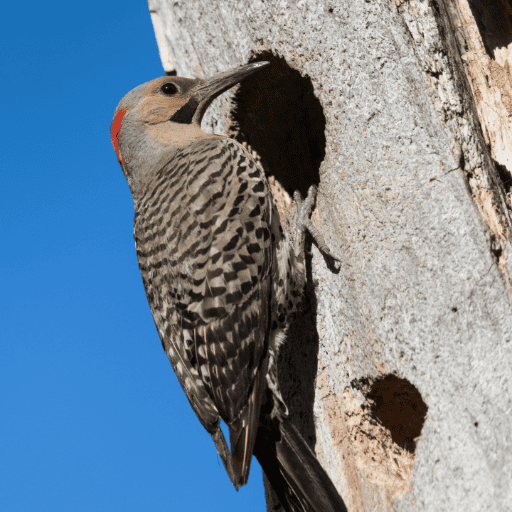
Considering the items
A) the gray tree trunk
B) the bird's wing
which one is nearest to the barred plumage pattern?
the bird's wing

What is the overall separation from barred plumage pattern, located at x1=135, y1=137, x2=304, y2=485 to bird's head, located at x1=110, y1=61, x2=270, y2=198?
0.34 metres

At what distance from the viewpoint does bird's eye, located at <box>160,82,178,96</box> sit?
2.86 metres

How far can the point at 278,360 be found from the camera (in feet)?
8.99

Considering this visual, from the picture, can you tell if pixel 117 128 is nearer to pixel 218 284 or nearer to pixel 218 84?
pixel 218 84

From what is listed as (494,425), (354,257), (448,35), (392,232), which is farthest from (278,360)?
(448,35)

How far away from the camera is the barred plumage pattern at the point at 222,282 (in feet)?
7.20

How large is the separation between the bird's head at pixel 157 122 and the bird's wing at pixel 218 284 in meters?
0.38

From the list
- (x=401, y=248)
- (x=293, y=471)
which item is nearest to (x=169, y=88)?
(x=401, y=248)

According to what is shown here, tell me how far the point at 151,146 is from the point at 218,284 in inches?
39.1

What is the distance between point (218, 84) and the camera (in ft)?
8.65

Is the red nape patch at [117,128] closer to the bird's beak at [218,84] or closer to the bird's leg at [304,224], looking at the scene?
the bird's beak at [218,84]

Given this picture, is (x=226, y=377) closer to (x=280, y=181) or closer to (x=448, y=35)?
(x=280, y=181)

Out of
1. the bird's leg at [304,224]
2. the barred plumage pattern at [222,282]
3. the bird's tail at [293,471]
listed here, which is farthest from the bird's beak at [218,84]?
the bird's tail at [293,471]

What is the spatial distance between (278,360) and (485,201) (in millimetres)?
1243
